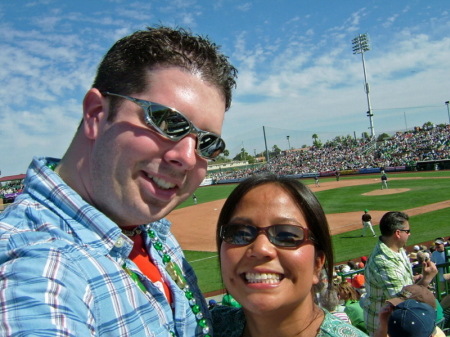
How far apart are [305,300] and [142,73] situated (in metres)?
1.39

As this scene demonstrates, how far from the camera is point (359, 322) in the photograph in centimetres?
529

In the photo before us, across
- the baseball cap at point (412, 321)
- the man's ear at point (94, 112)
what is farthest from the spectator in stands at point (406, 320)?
the man's ear at point (94, 112)

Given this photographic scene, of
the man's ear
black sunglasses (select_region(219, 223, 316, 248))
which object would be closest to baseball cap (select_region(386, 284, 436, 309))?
black sunglasses (select_region(219, 223, 316, 248))

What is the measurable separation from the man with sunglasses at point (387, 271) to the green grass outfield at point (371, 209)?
6.87 feet

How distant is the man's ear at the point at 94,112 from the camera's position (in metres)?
1.59

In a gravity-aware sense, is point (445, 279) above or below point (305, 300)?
below

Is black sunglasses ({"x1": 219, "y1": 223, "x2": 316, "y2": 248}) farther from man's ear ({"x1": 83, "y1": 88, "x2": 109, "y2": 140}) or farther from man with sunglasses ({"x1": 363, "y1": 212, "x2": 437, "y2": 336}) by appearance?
man with sunglasses ({"x1": 363, "y1": 212, "x2": 437, "y2": 336})

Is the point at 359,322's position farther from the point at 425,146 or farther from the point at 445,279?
the point at 425,146

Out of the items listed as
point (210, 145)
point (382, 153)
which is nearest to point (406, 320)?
point (210, 145)

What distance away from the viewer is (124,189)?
1.53 m

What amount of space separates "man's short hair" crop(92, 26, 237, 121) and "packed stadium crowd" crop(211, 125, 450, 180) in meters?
41.8

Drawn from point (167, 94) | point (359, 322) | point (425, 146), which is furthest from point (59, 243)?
point (425, 146)

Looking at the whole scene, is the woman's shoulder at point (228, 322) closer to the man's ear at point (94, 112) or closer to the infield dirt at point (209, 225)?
the man's ear at point (94, 112)

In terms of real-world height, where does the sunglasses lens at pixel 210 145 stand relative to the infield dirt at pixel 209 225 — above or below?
above
